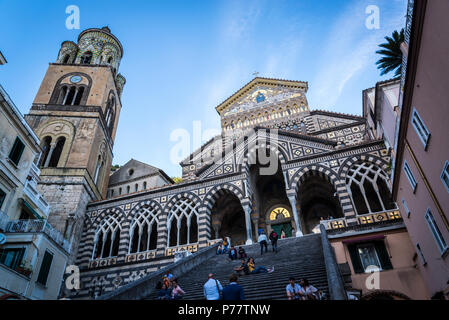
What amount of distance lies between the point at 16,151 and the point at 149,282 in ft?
39.5

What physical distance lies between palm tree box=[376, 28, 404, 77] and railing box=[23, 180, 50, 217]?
21.4 meters

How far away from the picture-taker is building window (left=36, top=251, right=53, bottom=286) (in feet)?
52.3

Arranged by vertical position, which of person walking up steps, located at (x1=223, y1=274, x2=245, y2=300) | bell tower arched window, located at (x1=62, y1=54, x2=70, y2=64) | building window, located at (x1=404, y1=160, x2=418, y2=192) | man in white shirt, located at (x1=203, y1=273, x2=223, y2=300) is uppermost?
bell tower arched window, located at (x1=62, y1=54, x2=70, y2=64)

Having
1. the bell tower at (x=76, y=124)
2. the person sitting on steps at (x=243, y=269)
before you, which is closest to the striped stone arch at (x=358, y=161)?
the person sitting on steps at (x=243, y=269)

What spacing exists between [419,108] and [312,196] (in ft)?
45.4

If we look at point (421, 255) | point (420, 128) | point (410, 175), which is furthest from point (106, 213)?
point (420, 128)

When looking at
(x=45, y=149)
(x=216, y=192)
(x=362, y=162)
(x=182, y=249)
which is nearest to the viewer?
(x=362, y=162)

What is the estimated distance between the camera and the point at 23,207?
1747 cm

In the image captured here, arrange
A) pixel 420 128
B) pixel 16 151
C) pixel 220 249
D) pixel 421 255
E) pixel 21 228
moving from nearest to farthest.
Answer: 1. pixel 420 128
2. pixel 421 255
3. pixel 21 228
4. pixel 220 249
5. pixel 16 151

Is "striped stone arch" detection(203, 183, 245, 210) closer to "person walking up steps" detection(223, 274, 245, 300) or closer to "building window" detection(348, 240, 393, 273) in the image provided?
"building window" detection(348, 240, 393, 273)

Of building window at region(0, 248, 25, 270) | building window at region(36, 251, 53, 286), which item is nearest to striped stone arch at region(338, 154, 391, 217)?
building window at region(36, 251, 53, 286)

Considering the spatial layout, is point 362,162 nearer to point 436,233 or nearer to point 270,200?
point 270,200

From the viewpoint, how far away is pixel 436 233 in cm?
1098
